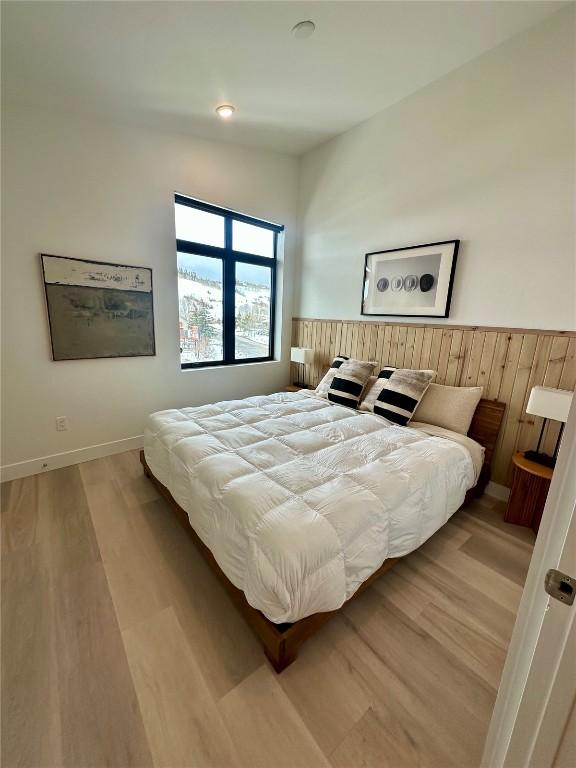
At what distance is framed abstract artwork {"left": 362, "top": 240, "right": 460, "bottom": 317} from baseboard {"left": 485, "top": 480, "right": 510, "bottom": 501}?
4.76 feet

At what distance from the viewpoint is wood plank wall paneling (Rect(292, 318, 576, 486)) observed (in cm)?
208

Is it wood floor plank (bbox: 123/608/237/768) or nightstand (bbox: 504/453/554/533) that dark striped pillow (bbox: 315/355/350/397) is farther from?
wood floor plank (bbox: 123/608/237/768)

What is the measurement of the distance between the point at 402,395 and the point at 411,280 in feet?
3.63

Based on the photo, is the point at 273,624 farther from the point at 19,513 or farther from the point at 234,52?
the point at 234,52

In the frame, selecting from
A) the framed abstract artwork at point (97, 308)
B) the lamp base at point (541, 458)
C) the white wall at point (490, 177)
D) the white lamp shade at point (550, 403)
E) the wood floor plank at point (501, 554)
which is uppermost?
the white wall at point (490, 177)

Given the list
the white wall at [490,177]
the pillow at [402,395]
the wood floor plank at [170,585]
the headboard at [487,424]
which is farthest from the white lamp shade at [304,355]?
the wood floor plank at [170,585]

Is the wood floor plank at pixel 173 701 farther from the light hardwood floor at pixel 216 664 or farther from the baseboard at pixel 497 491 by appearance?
the baseboard at pixel 497 491

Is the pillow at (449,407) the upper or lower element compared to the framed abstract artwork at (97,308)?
lower

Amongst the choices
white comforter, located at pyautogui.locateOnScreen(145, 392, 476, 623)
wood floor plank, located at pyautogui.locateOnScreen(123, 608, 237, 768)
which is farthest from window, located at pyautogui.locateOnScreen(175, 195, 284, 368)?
wood floor plank, located at pyautogui.locateOnScreen(123, 608, 237, 768)

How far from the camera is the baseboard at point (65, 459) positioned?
2451mm

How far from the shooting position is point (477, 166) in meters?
2.32

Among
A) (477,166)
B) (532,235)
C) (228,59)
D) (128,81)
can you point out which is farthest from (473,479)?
(128,81)

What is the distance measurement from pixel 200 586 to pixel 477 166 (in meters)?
3.39

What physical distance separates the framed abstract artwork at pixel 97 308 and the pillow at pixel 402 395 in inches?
89.4
